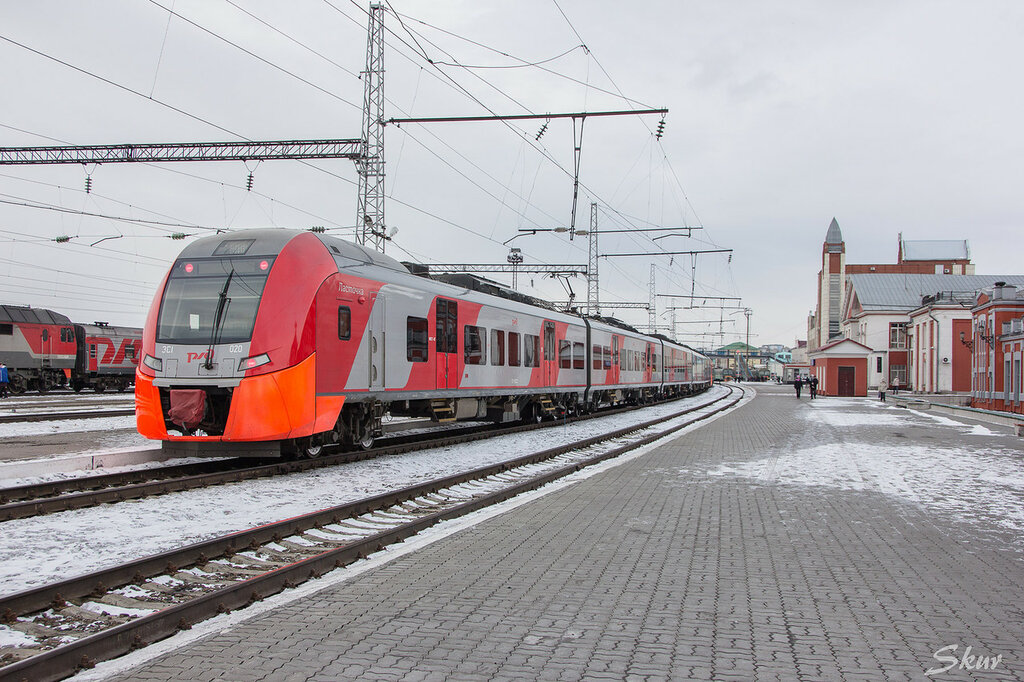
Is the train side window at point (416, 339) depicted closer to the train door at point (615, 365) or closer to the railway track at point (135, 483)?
the railway track at point (135, 483)

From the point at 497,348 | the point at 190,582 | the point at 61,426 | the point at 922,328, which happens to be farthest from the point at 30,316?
the point at 922,328

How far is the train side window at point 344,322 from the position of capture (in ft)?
38.2

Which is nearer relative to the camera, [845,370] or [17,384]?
[17,384]

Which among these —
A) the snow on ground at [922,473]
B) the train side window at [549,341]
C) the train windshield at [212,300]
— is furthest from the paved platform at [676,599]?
the train side window at [549,341]

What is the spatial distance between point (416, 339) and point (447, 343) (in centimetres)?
142

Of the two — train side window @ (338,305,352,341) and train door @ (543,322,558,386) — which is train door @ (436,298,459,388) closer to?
train side window @ (338,305,352,341)

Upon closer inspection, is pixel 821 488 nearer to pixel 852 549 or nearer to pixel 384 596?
pixel 852 549

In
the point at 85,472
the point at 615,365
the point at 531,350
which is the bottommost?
the point at 85,472

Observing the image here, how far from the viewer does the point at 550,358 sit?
2159cm

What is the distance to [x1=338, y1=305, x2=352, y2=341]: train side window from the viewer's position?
11.7 meters

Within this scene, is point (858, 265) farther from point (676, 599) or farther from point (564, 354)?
point (676, 599)

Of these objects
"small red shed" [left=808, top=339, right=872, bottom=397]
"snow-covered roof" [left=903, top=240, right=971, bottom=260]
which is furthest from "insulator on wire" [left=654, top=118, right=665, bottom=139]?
"snow-covered roof" [left=903, top=240, right=971, bottom=260]

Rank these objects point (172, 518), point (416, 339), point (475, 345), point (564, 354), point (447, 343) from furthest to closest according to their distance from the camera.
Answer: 1. point (564, 354)
2. point (475, 345)
3. point (447, 343)
4. point (416, 339)
5. point (172, 518)

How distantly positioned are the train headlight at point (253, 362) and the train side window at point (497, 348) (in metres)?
7.69
